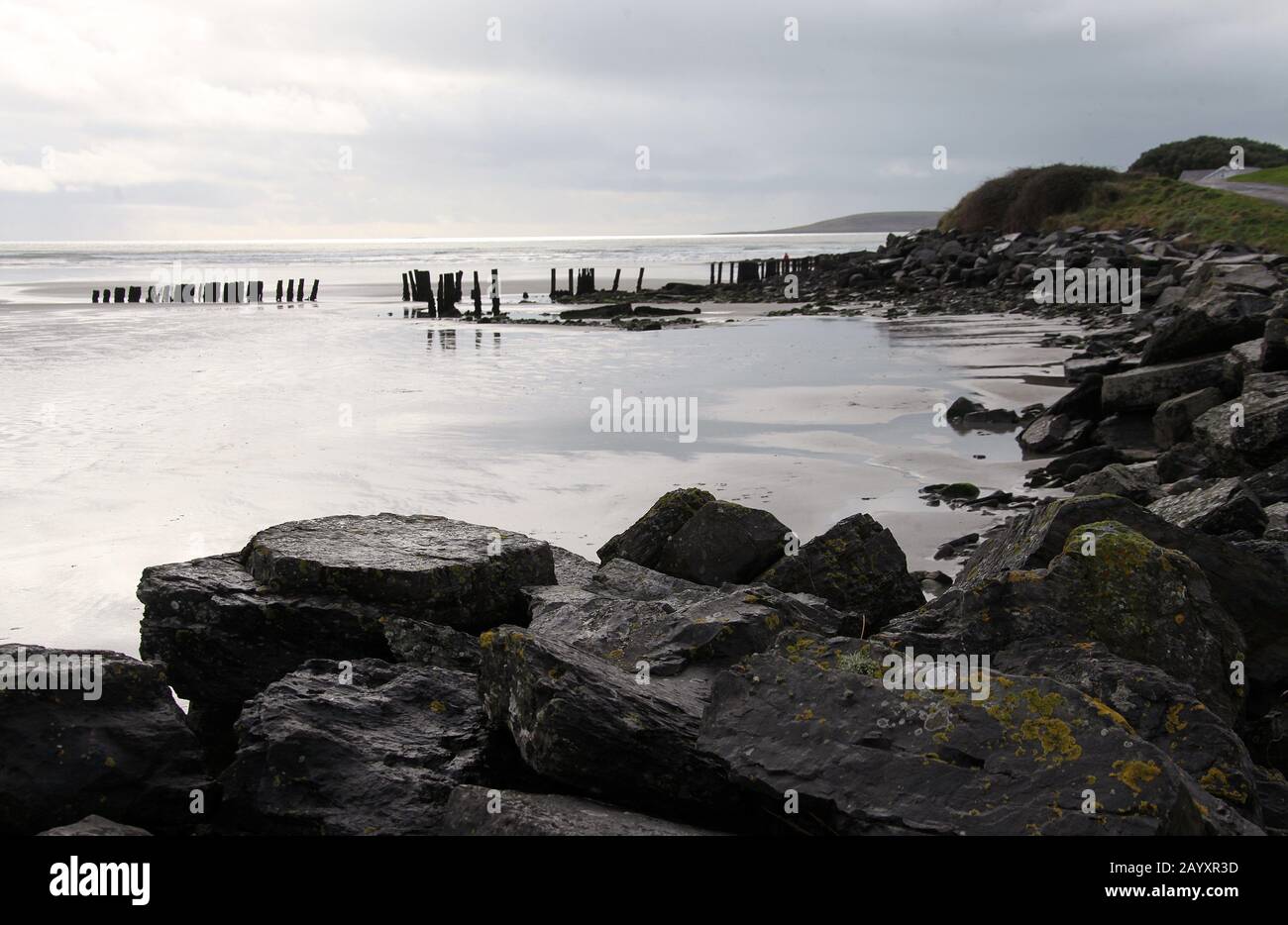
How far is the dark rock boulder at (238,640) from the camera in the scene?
6.11m

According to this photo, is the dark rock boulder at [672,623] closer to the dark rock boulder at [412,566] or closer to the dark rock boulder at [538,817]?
the dark rock boulder at [412,566]

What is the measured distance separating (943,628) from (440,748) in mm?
2582

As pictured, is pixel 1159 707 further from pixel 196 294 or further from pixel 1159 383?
pixel 196 294

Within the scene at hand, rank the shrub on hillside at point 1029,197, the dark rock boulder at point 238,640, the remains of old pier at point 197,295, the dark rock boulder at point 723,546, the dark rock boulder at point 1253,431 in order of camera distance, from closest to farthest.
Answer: the dark rock boulder at point 238,640 < the dark rock boulder at point 723,546 < the dark rock boulder at point 1253,431 < the shrub on hillside at point 1029,197 < the remains of old pier at point 197,295

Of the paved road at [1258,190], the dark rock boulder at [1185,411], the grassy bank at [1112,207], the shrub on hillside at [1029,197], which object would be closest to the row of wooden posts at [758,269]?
the grassy bank at [1112,207]

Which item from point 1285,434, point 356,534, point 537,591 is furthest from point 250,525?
point 1285,434

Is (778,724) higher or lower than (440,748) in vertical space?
higher

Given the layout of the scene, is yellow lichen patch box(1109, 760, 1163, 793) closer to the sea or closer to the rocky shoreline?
the rocky shoreline

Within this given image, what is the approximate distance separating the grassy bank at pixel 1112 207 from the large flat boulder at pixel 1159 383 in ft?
79.3

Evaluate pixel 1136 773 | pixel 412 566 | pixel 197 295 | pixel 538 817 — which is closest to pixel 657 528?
pixel 412 566

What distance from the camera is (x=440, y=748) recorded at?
495cm

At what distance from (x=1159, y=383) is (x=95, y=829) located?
12.6 meters

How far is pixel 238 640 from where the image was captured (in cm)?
612
